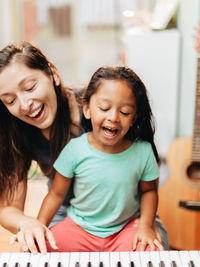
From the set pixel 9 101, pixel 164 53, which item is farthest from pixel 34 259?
pixel 164 53

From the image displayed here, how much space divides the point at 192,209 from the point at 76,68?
1.48 metres

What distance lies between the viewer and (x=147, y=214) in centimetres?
82

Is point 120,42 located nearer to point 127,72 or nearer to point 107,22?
point 107,22

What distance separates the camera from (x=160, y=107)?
1.76m

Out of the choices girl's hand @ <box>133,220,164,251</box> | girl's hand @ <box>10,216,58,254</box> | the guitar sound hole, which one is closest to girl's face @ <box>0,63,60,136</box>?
girl's hand @ <box>10,216,58,254</box>

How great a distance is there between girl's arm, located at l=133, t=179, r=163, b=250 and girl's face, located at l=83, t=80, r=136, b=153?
18cm

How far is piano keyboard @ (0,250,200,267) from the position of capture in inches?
27.3

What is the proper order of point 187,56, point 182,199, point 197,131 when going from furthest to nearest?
point 187,56 → point 182,199 → point 197,131

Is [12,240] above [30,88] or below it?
below

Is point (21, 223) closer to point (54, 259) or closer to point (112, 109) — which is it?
point (54, 259)

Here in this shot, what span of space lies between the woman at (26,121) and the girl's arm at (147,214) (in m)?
0.19

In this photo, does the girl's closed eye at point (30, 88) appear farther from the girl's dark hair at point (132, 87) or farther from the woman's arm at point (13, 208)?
the woman's arm at point (13, 208)

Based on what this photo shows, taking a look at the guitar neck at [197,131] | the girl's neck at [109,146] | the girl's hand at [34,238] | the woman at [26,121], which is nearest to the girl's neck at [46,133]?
the woman at [26,121]

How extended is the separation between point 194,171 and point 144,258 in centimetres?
85
